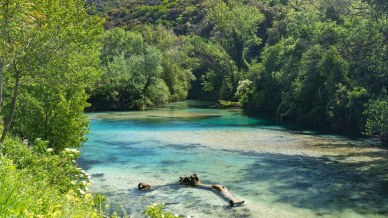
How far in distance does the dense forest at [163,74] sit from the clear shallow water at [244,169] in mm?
3883

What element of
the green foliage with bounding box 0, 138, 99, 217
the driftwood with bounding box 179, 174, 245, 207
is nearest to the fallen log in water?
the driftwood with bounding box 179, 174, 245, 207

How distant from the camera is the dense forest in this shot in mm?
15392

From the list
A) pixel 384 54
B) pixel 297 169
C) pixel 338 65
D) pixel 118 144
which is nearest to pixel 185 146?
pixel 118 144

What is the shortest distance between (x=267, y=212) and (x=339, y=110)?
31.9 meters

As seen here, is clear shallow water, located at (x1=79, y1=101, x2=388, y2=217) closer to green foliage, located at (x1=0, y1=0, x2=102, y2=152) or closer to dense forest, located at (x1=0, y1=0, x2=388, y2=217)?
dense forest, located at (x1=0, y1=0, x2=388, y2=217)

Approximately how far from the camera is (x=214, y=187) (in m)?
24.8

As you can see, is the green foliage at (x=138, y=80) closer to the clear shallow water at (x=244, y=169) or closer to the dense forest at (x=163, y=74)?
the dense forest at (x=163, y=74)

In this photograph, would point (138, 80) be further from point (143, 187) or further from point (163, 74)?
point (143, 187)

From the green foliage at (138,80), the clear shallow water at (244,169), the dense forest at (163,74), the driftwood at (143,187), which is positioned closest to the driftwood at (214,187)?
the clear shallow water at (244,169)

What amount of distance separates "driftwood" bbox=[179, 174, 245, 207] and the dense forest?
747cm

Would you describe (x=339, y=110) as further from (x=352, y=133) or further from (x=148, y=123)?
(x=148, y=123)

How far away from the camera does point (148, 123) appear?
185ft

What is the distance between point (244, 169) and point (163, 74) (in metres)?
63.5

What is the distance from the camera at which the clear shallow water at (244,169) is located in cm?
2206
